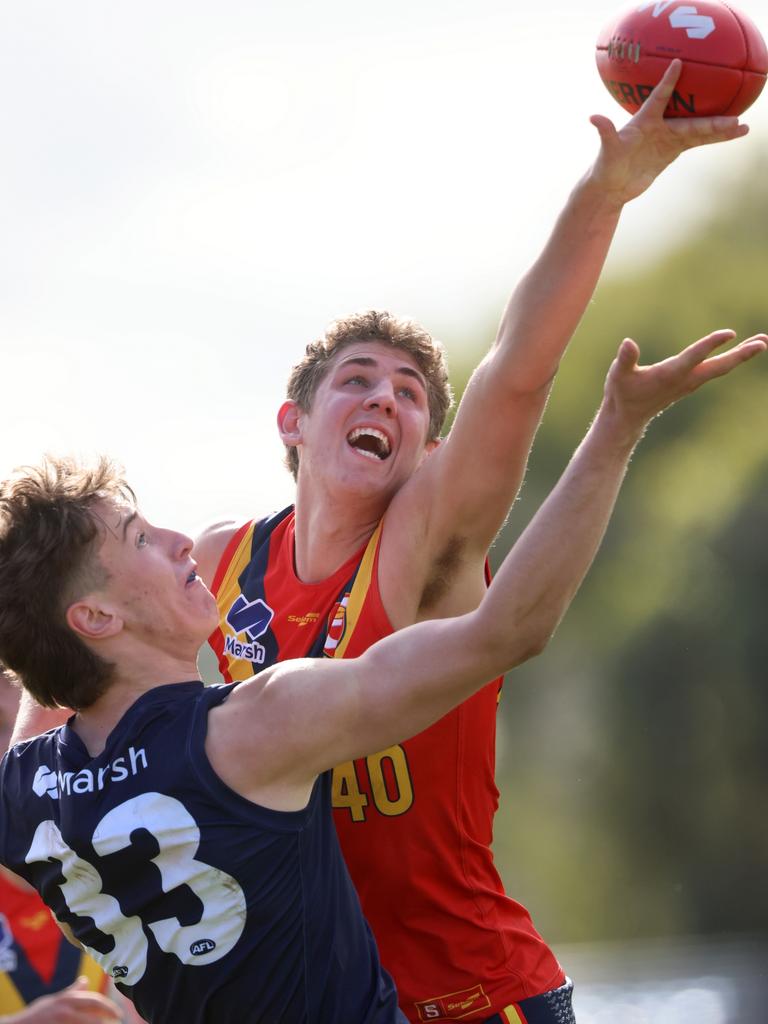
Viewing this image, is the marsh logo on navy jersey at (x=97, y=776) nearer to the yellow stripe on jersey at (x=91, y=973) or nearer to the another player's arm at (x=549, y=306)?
the another player's arm at (x=549, y=306)

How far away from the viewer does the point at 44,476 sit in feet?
12.6

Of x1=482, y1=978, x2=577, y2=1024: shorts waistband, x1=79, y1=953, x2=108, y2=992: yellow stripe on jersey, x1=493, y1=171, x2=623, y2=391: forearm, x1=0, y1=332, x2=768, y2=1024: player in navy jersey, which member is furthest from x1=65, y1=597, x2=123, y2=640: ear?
x1=79, y1=953, x2=108, y2=992: yellow stripe on jersey

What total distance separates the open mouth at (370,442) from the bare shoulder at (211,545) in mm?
685

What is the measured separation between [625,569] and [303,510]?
2134 cm

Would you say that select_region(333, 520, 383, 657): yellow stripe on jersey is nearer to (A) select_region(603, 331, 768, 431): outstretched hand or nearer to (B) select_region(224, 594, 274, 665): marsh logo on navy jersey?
(B) select_region(224, 594, 274, 665): marsh logo on navy jersey

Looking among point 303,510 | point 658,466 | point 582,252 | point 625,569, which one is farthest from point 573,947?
point 582,252

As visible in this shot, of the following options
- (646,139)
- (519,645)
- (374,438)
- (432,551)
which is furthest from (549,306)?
(374,438)

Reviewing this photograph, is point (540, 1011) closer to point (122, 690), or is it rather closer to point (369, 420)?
point (122, 690)

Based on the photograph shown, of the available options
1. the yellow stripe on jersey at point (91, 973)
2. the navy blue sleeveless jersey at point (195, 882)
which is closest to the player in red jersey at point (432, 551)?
the navy blue sleeveless jersey at point (195, 882)

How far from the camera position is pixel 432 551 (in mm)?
4535

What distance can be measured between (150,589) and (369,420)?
1.51 metres

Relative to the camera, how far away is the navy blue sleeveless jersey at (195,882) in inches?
134

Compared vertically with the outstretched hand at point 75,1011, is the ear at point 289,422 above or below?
above

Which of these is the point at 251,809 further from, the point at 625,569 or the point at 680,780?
the point at 625,569
